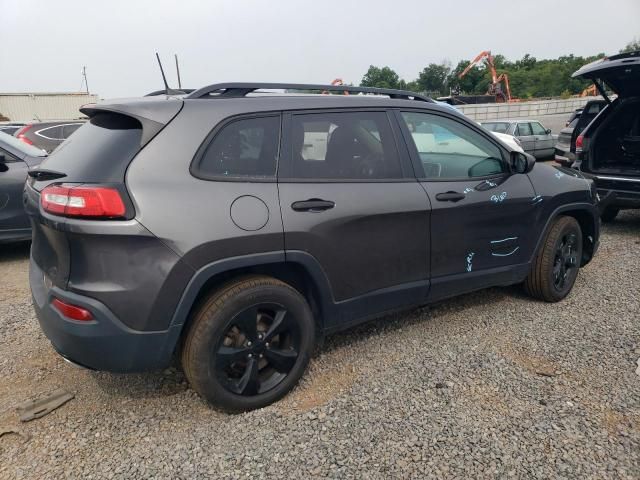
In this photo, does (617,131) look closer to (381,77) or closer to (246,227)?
(246,227)

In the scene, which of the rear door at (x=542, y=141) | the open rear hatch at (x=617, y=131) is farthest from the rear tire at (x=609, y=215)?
the rear door at (x=542, y=141)

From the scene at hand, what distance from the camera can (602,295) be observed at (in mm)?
4105

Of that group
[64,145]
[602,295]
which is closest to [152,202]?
[64,145]

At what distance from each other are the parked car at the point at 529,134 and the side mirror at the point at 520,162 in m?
11.0

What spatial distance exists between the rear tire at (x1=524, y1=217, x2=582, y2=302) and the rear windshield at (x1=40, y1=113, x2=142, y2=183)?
10.1ft

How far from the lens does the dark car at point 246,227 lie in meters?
2.20

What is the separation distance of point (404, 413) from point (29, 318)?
3.01 m

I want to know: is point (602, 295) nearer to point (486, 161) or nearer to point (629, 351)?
point (629, 351)

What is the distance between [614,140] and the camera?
6.55 meters

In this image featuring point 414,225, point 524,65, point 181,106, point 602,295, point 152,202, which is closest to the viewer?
point 152,202

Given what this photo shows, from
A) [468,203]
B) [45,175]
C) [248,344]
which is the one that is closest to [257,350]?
[248,344]

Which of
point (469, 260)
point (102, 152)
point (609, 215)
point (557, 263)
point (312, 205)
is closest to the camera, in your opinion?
point (102, 152)

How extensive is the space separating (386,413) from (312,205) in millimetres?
1173

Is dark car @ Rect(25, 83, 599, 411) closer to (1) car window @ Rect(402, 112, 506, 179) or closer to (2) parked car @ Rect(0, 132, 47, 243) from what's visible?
(1) car window @ Rect(402, 112, 506, 179)
